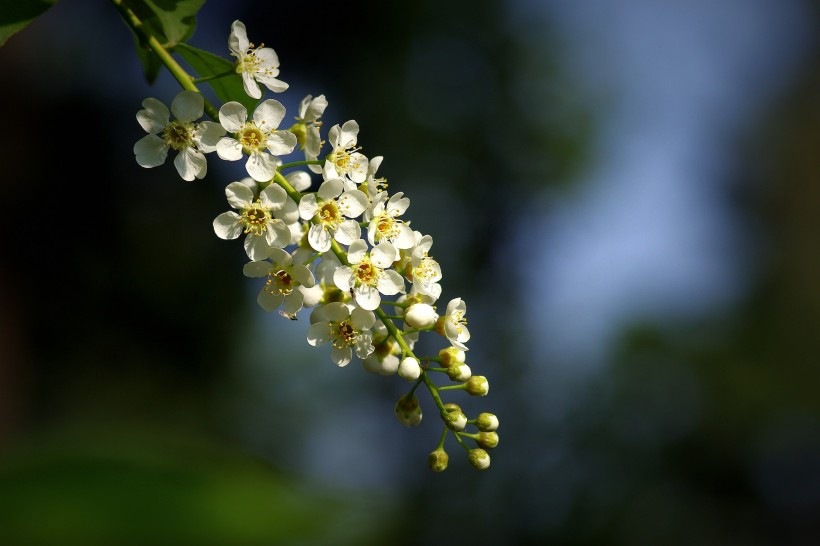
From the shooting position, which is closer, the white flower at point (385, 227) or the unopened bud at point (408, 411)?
the white flower at point (385, 227)

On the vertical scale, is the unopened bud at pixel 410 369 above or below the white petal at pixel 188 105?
below

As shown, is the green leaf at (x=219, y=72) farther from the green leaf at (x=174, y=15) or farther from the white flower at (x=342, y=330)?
the white flower at (x=342, y=330)

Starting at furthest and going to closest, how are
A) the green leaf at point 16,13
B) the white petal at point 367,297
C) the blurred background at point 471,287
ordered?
the blurred background at point 471,287
the white petal at point 367,297
the green leaf at point 16,13

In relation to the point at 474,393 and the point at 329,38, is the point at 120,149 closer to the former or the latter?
the point at 329,38

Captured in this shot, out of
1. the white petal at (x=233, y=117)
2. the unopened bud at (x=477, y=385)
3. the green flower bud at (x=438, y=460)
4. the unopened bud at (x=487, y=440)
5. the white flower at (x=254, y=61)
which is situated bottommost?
the green flower bud at (x=438, y=460)

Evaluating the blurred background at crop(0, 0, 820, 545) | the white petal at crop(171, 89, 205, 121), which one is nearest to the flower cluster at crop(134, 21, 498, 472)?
the white petal at crop(171, 89, 205, 121)

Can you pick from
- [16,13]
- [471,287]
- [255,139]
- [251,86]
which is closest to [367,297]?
[255,139]

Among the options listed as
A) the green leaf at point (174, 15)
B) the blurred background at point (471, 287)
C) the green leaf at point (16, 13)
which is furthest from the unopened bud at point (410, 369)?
the blurred background at point (471, 287)
